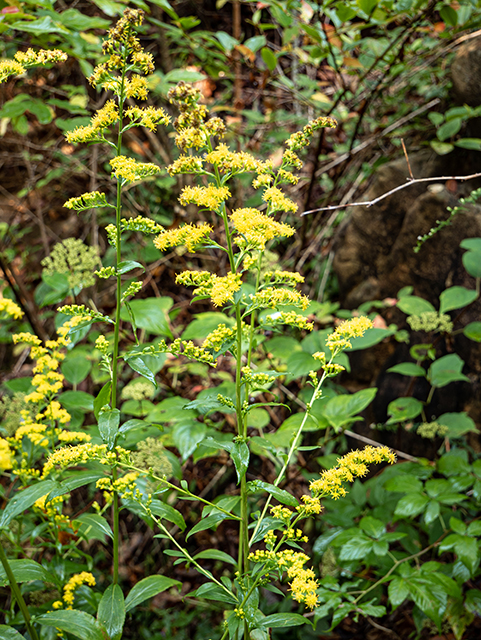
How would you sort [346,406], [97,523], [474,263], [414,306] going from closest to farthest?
[97,523] < [346,406] < [474,263] < [414,306]

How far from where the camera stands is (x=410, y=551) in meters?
1.97

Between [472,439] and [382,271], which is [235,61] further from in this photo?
[472,439]

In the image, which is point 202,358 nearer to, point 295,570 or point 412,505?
point 295,570

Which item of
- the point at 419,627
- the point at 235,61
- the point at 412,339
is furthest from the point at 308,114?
the point at 419,627

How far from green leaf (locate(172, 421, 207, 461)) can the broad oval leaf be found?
0.36 meters

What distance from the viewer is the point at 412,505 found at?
171cm

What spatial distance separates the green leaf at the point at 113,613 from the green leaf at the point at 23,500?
1.09 feet

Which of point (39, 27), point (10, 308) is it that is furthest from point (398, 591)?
point (39, 27)

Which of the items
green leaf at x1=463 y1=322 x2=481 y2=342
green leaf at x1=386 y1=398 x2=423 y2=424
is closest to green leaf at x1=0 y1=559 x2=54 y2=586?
green leaf at x1=386 y1=398 x2=423 y2=424

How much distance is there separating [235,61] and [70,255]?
5.76ft

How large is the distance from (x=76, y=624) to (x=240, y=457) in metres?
0.58

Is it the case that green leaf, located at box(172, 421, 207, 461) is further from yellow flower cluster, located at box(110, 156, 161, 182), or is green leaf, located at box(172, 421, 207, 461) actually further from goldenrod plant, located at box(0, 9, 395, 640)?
yellow flower cluster, located at box(110, 156, 161, 182)

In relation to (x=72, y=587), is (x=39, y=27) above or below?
above

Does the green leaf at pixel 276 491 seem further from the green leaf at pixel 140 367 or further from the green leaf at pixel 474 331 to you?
the green leaf at pixel 474 331
